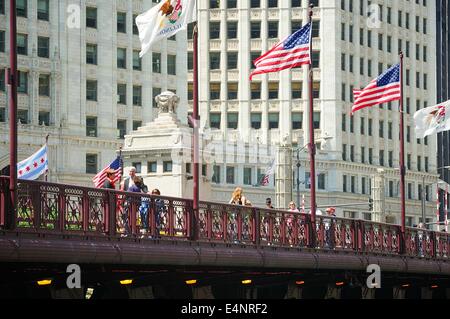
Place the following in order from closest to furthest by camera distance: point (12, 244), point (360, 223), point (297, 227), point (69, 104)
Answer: point (12, 244), point (297, 227), point (360, 223), point (69, 104)

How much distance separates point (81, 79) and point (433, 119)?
62301mm

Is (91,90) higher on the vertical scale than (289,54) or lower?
higher

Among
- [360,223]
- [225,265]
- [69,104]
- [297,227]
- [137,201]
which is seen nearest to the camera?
[137,201]

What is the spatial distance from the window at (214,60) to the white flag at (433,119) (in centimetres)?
9739

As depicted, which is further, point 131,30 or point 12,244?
point 131,30

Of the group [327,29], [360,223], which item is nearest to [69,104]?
[327,29]

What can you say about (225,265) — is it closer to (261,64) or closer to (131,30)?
(261,64)

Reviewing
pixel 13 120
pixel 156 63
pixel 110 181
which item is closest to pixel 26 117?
pixel 156 63

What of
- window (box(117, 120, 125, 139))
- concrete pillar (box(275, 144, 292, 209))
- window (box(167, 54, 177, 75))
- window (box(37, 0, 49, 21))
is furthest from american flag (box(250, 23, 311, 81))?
window (box(167, 54, 177, 75))

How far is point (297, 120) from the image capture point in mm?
161250

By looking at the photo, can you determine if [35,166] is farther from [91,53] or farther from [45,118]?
[91,53]

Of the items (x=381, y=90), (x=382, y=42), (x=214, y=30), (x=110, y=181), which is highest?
(x=214, y=30)
